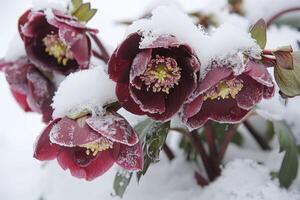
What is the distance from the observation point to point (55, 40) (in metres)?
0.70

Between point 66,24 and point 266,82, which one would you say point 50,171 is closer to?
point 66,24

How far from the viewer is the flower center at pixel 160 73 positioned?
546mm

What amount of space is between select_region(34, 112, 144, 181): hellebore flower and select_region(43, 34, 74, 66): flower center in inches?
6.3

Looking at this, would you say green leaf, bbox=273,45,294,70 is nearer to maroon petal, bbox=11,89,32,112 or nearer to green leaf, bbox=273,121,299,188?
green leaf, bbox=273,121,299,188

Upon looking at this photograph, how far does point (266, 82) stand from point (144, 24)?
0.13 metres

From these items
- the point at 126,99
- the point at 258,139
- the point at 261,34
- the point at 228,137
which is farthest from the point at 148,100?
the point at 258,139

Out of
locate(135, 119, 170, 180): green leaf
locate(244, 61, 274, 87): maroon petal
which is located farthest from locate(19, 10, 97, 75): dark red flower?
locate(244, 61, 274, 87): maroon petal

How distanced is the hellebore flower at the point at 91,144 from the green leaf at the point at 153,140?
0.05 metres

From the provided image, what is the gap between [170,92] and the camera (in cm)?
56

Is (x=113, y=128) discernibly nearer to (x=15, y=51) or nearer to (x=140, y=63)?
(x=140, y=63)

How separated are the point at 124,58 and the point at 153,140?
115 mm

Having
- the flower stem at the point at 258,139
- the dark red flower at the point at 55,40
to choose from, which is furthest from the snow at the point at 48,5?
the flower stem at the point at 258,139

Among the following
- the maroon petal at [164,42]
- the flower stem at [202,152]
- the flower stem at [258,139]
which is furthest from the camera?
the flower stem at [258,139]

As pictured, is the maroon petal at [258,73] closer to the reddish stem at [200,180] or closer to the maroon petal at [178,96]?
the maroon petal at [178,96]
